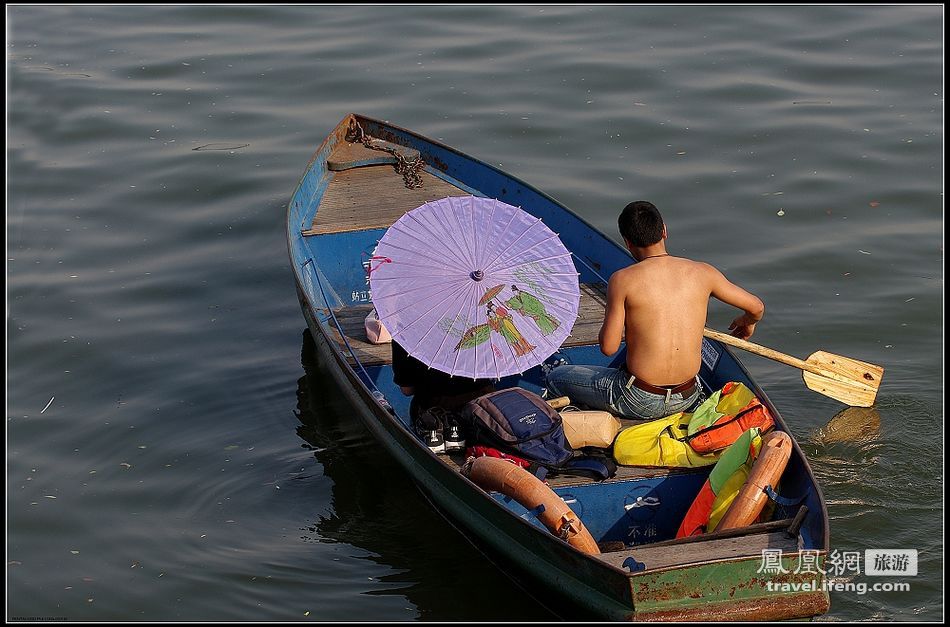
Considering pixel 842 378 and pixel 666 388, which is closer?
pixel 666 388

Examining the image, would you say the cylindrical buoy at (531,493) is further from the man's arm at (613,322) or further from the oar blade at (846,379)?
the oar blade at (846,379)

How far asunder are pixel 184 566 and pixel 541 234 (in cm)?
314

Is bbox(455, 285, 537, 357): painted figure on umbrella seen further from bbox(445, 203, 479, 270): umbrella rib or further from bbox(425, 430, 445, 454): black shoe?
bbox(425, 430, 445, 454): black shoe

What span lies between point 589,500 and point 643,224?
1.65 metres

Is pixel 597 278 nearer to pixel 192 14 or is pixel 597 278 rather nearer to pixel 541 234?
pixel 541 234

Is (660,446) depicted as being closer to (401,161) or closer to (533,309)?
(533,309)

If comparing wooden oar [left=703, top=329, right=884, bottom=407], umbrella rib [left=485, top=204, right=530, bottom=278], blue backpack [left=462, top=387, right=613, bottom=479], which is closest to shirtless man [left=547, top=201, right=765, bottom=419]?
blue backpack [left=462, top=387, right=613, bottom=479]

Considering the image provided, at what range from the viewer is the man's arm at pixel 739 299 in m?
7.00

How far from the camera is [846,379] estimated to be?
8.08 meters

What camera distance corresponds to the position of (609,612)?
19.7 feet

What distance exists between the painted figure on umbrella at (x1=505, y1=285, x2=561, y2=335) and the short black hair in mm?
662

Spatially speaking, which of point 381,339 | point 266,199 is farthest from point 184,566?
point 266,199

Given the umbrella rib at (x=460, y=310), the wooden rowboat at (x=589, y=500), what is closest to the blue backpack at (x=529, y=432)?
the wooden rowboat at (x=589, y=500)

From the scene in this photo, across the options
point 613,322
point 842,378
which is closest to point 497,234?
point 613,322
